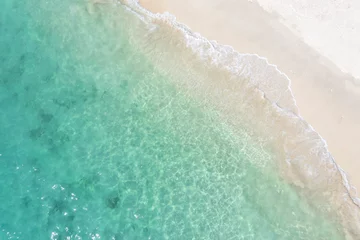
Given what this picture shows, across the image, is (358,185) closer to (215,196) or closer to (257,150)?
(257,150)

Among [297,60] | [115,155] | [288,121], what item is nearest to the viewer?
[115,155]

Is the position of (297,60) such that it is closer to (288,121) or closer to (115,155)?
(288,121)

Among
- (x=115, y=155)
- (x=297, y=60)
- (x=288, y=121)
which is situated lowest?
(x=115, y=155)

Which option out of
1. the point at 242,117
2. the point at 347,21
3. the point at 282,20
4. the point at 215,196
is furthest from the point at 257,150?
the point at 347,21

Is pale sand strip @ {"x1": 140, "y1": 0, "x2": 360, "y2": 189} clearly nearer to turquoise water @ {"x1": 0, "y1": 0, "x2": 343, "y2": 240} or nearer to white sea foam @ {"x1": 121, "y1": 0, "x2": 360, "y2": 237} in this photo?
white sea foam @ {"x1": 121, "y1": 0, "x2": 360, "y2": 237}

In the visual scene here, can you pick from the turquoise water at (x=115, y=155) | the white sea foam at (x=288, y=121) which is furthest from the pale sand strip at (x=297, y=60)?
the turquoise water at (x=115, y=155)

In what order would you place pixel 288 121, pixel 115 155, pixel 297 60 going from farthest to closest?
pixel 297 60 → pixel 288 121 → pixel 115 155

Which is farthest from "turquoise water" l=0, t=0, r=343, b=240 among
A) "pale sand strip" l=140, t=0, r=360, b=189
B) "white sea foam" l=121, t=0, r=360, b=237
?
"pale sand strip" l=140, t=0, r=360, b=189

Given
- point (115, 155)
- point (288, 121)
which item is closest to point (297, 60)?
point (288, 121)
